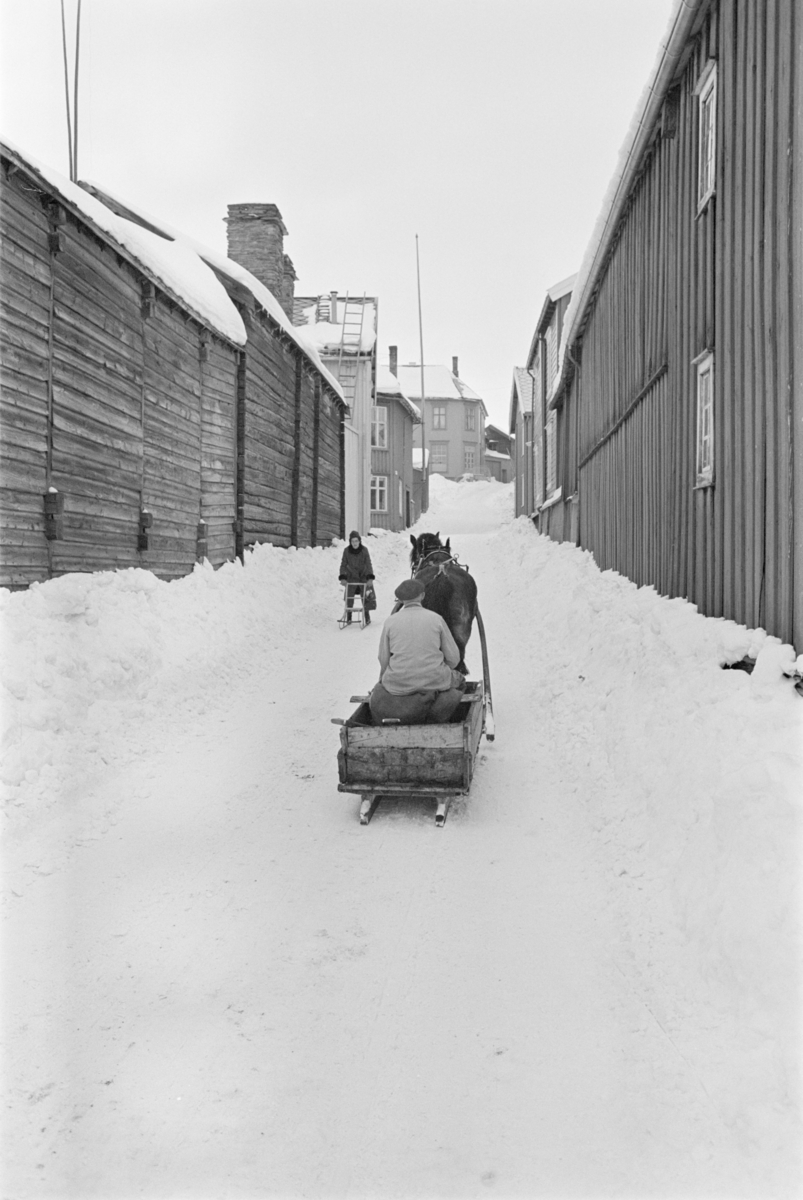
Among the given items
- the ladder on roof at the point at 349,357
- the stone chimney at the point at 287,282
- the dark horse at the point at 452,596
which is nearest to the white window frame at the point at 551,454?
the ladder on roof at the point at 349,357

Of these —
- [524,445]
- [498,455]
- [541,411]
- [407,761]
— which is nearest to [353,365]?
[541,411]

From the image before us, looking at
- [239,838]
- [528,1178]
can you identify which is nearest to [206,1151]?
[528,1178]

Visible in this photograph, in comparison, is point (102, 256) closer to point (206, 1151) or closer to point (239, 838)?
point (239, 838)

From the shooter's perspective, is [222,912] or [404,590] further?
[404,590]

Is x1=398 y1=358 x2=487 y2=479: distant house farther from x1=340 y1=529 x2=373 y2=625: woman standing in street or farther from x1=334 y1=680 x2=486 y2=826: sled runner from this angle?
x1=334 y1=680 x2=486 y2=826: sled runner

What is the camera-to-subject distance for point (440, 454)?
221ft

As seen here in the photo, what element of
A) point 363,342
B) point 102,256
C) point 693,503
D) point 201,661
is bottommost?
point 201,661

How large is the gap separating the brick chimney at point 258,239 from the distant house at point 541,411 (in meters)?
7.51

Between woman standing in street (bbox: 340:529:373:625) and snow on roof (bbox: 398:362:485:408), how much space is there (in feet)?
164

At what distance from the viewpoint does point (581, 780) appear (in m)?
6.86

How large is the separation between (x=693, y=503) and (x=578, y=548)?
9.92 meters

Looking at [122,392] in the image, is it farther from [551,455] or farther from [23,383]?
[551,455]

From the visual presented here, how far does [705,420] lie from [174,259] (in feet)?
30.4

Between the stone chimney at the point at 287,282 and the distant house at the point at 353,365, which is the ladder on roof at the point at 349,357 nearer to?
the distant house at the point at 353,365
